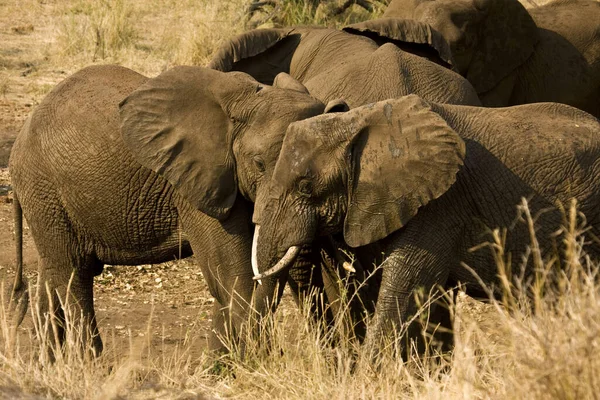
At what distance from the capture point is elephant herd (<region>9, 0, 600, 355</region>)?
5.12m

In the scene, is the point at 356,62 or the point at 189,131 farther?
the point at 356,62

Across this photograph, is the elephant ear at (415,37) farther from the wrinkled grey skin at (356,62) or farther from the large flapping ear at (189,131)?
the large flapping ear at (189,131)

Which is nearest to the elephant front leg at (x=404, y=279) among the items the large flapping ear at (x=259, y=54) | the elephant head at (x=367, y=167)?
the elephant head at (x=367, y=167)

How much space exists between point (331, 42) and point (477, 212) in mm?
2363

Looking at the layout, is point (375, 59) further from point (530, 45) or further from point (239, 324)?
point (530, 45)

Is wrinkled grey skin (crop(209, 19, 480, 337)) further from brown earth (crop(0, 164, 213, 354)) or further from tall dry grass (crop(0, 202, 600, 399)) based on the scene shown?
brown earth (crop(0, 164, 213, 354))

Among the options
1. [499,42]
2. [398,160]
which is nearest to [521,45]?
[499,42]

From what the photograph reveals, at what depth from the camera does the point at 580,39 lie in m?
9.89

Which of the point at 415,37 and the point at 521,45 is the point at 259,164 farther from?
the point at 521,45

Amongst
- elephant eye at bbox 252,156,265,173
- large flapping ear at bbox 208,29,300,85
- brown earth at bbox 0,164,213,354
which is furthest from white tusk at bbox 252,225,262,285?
large flapping ear at bbox 208,29,300,85

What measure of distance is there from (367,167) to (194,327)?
2105 mm

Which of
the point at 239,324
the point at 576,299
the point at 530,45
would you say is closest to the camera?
the point at 576,299

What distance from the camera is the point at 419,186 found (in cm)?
510

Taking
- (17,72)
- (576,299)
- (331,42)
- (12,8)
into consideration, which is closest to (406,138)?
(576,299)
